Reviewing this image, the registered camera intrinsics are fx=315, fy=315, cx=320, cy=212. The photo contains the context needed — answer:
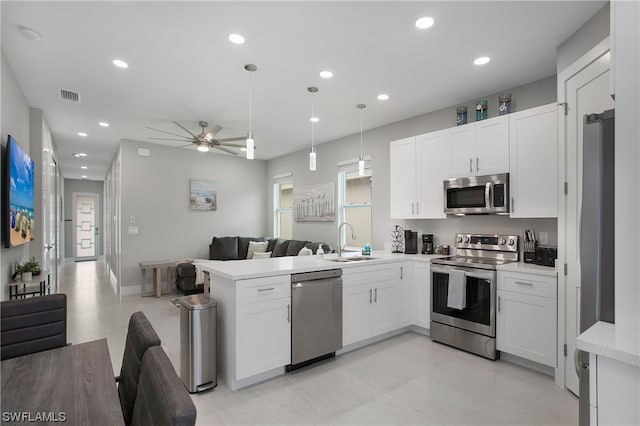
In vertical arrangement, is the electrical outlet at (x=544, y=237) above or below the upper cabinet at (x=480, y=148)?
below

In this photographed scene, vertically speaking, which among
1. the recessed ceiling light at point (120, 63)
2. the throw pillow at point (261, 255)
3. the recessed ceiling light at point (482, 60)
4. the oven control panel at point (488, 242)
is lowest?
the throw pillow at point (261, 255)

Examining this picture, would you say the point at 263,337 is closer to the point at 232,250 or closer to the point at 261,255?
the point at 261,255

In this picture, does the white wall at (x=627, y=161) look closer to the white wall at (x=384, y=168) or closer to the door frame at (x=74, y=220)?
the white wall at (x=384, y=168)

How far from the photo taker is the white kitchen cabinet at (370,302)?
3240 mm

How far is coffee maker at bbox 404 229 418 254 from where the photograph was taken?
4.27 meters

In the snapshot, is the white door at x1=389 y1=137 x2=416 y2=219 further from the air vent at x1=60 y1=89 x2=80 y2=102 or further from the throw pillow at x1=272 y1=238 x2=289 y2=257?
the air vent at x1=60 y1=89 x2=80 y2=102

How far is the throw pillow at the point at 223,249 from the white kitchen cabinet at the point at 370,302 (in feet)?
13.5

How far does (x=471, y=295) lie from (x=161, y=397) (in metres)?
3.15

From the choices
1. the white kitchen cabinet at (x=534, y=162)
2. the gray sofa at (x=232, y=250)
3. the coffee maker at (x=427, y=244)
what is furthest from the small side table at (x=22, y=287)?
the white kitchen cabinet at (x=534, y=162)

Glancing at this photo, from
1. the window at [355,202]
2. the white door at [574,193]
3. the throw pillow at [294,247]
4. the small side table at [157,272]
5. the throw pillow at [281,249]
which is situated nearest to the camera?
the white door at [574,193]

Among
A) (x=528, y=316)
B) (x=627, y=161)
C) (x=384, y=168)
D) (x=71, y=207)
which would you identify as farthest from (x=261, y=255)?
(x=71, y=207)

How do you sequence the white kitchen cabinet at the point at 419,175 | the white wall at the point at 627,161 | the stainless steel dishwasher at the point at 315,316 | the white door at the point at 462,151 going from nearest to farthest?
the white wall at the point at 627,161 → the stainless steel dishwasher at the point at 315,316 → the white door at the point at 462,151 → the white kitchen cabinet at the point at 419,175

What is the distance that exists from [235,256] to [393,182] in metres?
4.04

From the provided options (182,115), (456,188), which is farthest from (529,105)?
(182,115)
